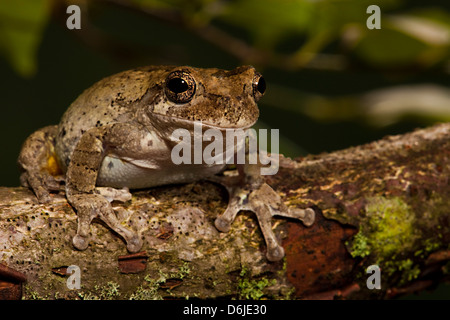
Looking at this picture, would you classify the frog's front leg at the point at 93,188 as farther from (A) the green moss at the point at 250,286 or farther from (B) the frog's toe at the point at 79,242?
(A) the green moss at the point at 250,286

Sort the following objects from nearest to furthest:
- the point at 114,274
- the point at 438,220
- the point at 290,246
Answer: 1. the point at 114,274
2. the point at 290,246
3. the point at 438,220

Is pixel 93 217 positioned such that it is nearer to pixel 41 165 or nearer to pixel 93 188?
pixel 93 188

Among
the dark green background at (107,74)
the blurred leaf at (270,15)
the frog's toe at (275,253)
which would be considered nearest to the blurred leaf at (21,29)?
the blurred leaf at (270,15)

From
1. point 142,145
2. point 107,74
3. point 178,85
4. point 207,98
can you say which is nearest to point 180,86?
point 178,85

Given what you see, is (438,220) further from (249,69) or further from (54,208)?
(54,208)

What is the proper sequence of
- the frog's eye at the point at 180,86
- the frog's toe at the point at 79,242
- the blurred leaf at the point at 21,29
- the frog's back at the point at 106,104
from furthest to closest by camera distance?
1. the blurred leaf at the point at 21,29
2. the frog's back at the point at 106,104
3. the frog's eye at the point at 180,86
4. the frog's toe at the point at 79,242

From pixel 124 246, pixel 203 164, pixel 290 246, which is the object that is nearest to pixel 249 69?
pixel 203 164

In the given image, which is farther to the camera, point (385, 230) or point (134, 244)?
point (385, 230)
